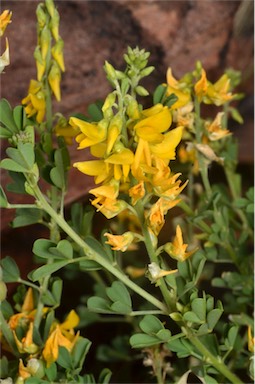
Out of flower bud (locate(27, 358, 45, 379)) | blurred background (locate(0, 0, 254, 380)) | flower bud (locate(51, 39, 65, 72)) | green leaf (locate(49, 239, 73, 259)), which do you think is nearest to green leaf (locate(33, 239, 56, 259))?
green leaf (locate(49, 239, 73, 259))

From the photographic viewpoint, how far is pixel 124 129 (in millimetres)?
659

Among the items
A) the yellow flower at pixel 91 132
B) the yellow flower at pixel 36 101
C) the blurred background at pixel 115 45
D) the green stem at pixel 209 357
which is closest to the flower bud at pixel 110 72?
the yellow flower at pixel 91 132

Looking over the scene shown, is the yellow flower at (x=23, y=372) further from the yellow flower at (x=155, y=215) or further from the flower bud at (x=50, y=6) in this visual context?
the flower bud at (x=50, y=6)

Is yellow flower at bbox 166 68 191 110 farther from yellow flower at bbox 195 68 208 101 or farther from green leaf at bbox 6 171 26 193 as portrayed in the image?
green leaf at bbox 6 171 26 193

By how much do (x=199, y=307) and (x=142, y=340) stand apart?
0.22ft

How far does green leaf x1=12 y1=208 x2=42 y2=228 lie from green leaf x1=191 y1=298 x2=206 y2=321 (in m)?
0.22

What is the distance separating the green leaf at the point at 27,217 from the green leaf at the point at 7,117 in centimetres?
13

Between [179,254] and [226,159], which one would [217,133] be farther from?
[179,254]

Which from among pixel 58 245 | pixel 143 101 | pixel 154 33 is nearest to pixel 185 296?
pixel 58 245

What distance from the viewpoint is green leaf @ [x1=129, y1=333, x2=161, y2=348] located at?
71 centimetres

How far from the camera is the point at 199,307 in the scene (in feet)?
2.33

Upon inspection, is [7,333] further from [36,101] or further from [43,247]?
[36,101]

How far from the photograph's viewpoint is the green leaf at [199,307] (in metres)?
0.70

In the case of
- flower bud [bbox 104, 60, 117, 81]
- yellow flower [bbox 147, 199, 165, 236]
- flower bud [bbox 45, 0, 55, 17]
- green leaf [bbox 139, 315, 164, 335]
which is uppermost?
flower bud [bbox 45, 0, 55, 17]
